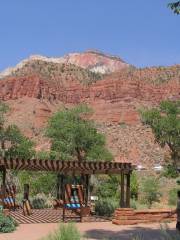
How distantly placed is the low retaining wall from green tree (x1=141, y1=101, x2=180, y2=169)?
1675cm

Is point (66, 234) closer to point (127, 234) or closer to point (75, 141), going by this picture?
point (127, 234)

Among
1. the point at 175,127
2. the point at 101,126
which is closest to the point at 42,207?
the point at 175,127

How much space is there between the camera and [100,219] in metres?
19.3

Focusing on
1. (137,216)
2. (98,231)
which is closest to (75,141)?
(137,216)

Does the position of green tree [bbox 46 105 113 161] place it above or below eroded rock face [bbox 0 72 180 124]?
below

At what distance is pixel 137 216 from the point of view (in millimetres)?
18062

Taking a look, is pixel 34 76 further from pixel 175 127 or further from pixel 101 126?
pixel 175 127

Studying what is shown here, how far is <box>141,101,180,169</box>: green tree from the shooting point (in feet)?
116

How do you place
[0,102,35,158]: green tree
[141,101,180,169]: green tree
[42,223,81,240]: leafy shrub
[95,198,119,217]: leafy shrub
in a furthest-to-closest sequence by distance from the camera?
[0,102,35,158]: green tree
[141,101,180,169]: green tree
[95,198,119,217]: leafy shrub
[42,223,81,240]: leafy shrub

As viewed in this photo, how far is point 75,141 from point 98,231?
19861 millimetres

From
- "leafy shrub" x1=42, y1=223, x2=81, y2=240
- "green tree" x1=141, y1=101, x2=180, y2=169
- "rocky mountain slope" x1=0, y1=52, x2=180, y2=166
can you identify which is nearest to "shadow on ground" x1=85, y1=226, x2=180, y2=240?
"leafy shrub" x1=42, y1=223, x2=81, y2=240

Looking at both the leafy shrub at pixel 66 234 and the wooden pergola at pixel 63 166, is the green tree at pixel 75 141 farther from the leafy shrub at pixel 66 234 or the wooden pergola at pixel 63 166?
the leafy shrub at pixel 66 234

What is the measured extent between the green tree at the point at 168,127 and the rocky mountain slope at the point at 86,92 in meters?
50.8

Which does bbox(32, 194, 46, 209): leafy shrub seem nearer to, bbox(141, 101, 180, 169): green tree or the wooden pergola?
the wooden pergola
